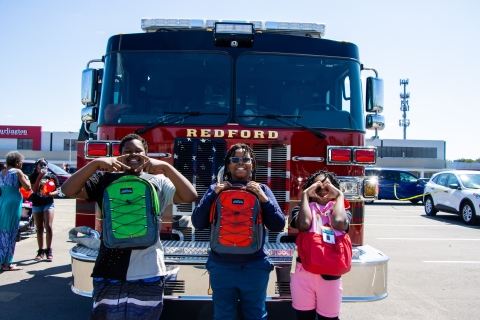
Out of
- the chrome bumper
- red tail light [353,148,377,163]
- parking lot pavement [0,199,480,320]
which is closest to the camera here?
the chrome bumper

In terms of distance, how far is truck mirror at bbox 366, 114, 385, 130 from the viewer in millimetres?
4961

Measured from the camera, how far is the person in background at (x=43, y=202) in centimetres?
674

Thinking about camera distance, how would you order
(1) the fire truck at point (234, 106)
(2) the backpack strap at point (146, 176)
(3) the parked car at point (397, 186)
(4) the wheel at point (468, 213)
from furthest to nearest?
(3) the parked car at point (397, 186) < (4) the wheel at point (468, 213) < (1) the fire truck at point (234, 106) < (2) the backpack strap at point (146, 176)

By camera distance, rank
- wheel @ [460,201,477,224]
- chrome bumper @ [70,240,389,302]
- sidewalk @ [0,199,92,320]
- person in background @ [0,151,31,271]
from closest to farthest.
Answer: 1. chrome bumper @ [70,240,389,302]
2. sidewalk @ [0,199,92,320]
3. person in background @ [0,151,31,271]
4. wheel @ [460,201,477,224]

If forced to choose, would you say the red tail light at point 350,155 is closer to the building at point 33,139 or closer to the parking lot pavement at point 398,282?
the parking lot pavement at point 398,282

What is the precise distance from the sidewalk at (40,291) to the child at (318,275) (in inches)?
99.6

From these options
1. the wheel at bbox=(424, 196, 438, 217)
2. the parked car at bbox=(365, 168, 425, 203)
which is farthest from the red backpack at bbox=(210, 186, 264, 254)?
the parked car at bbox=(365, 168, 425, 203)

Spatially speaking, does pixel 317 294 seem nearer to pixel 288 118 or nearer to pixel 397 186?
pixel 288 118

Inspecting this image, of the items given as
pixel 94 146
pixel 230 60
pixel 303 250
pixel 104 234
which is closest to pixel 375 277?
pixel 303 250

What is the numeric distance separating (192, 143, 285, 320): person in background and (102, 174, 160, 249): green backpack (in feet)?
1.38

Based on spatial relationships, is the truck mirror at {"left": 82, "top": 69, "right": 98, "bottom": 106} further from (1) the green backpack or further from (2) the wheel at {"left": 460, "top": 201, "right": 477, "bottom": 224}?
(2) the wheel at {"left": 460, "top": 201, "right": 477, "bottom": 224}

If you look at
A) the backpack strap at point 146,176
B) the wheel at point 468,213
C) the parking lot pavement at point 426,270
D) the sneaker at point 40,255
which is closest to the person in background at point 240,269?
the backpack strap at point 146,176

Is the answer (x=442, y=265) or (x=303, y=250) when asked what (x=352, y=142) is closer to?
(x=303, y=250)

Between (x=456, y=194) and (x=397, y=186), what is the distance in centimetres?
641
